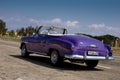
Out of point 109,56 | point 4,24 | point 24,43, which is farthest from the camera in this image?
point 4,24

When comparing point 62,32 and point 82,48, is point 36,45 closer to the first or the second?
point 62,32

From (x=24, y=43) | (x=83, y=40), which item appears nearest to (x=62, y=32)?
(x=24, y=43)

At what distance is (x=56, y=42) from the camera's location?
11.9 meters

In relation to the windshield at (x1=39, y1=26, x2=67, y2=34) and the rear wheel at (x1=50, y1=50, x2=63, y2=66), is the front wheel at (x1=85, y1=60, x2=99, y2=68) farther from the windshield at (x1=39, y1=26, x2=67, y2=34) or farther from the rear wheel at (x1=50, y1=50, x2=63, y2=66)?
the windshield at (x1=39, y1=26, x2=67, y2=34)

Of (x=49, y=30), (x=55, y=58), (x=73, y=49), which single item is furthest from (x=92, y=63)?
(x=49, y=30)

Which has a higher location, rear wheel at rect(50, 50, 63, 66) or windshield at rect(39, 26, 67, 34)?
windshield at rect(39, 26, 67, 34)

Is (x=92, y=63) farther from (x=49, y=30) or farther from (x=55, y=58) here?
(x=49, y=30)

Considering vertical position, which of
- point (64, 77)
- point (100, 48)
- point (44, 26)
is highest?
point (44, 26)

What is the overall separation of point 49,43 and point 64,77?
3.59 meters

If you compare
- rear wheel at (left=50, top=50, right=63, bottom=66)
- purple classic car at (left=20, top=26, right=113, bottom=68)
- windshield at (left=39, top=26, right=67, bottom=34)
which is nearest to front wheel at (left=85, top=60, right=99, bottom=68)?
purple classic car at (left=20, top=26, right=113, bottom=68)

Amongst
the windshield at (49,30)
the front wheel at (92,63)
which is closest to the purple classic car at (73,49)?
the front wheel at (92,63)

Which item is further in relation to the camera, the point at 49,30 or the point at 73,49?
the point at 49,30

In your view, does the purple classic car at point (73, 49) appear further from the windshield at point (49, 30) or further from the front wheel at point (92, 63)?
the windshield at point (49, 30)

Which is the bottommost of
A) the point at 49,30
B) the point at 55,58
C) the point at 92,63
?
the point at 92,63
